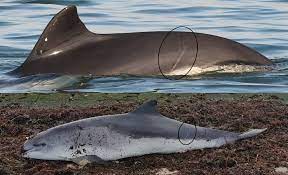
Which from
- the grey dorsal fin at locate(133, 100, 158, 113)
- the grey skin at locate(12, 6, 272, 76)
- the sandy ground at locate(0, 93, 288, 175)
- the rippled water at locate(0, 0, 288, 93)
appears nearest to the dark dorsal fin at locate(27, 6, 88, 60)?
the grey skin at locate(12, 6, 272, 76)

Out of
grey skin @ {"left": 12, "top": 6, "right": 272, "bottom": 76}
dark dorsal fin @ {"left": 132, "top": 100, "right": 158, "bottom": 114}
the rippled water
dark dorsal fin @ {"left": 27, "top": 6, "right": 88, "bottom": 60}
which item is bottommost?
the rippled water

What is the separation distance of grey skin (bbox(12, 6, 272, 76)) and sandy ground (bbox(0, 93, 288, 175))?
0.98 metres

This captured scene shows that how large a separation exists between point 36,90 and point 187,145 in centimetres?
309

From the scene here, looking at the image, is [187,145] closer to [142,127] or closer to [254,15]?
[142,127]

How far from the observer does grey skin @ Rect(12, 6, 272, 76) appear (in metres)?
8.70

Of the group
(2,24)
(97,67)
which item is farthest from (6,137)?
(2,24)

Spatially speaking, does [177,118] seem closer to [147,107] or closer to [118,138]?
[147,107]

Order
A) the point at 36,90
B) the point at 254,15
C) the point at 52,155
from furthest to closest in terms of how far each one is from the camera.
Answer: the point at 254,15
the point at 36,90
the point at 52,155

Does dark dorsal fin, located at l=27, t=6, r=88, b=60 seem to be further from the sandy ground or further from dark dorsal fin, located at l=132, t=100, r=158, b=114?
dark dorsal fin, located at l=132, t=100, r=158, b=114

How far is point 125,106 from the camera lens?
6.81 metres

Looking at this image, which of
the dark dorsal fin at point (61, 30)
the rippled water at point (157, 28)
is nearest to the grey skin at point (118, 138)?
the rippled water at point (157, 28)

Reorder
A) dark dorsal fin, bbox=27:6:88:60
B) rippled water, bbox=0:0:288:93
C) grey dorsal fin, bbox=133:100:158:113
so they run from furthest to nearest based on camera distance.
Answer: dark dorsal fin, bbox=27:6:88:60 < rippled water, bbox=0:0:288:93 < grey dorsal fin, bbox=133:100:158:113

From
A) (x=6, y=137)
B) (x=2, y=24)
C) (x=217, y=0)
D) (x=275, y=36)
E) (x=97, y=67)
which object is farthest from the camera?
(x=217, y=0)

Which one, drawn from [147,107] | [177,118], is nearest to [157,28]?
[177,118]
